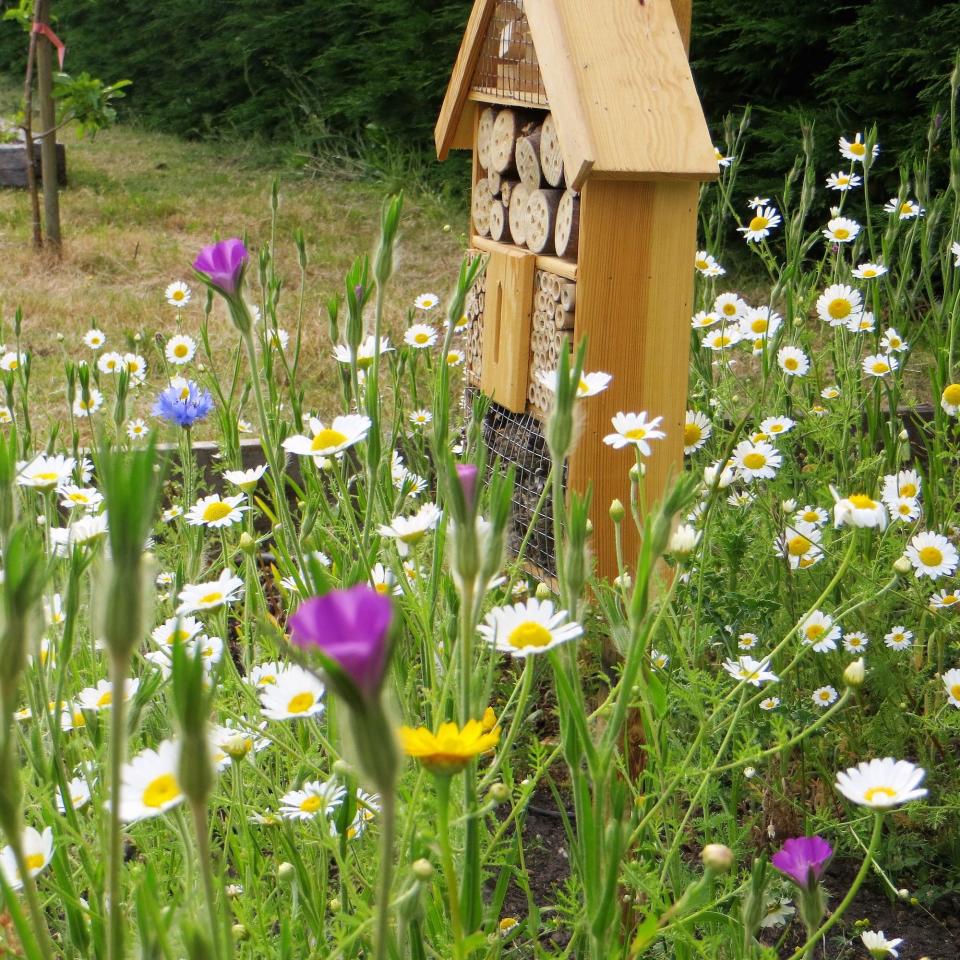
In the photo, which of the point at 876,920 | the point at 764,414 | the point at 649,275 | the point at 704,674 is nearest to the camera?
the point at 704,674

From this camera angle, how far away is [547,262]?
2074mm

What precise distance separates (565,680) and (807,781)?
1.01 meters

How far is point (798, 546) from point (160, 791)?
0.93 meters

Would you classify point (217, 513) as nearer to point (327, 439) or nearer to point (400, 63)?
point (327, 439)

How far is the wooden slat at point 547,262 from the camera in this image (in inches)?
77.7

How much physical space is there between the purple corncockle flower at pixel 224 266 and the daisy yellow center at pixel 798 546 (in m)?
0.78

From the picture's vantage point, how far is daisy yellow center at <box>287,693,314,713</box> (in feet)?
3.03

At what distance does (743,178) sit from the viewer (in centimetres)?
450

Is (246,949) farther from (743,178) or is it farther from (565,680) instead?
(743,178)

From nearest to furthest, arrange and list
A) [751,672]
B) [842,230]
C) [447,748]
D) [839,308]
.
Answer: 1. [447,748]
2. [751,672]
3. [839,308]
4. [842,230]

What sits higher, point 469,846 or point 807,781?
point 469,846

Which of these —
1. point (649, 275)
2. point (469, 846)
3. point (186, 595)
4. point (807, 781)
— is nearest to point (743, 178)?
point (649, 275)

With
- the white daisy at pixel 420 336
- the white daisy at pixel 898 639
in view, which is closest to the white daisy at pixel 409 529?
the white daisy at pixel 898 639

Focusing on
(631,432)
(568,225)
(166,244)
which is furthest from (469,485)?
(166,244)
